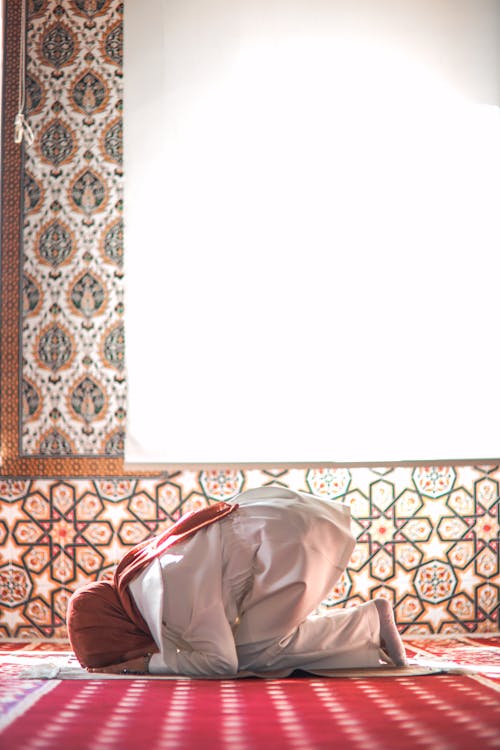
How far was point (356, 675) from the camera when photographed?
8.87 ft

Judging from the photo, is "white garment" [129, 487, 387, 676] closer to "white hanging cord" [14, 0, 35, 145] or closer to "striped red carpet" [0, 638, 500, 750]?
"striped red carpet" [0, 638, 500, 750]

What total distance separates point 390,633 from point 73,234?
2492 mm

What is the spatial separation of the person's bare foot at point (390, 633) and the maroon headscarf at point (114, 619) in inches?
23.3

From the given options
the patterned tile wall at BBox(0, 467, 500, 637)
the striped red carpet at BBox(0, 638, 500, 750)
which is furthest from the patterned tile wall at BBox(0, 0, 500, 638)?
the striped red carpet at BBox(0, 638, 500, 750)

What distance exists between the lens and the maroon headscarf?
2867mm

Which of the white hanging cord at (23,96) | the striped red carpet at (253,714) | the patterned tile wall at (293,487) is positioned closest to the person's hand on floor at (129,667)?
the striped red carpet at (253,714)

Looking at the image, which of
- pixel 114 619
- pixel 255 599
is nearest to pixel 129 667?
pixel 114 619

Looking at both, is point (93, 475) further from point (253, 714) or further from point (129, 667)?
point (253, 714)

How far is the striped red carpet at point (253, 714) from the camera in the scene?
167 cm

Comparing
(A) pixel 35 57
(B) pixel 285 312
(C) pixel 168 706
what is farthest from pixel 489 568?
(A) pixel 35 57

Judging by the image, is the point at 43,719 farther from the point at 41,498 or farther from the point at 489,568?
the point at 489,568

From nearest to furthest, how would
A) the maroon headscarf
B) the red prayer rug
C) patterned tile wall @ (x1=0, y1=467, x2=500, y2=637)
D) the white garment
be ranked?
the red prayer rug → the white garment → the maroon headscarf → patterned tile wall @ (x1=0, y1=467, x2=500, y2=637)

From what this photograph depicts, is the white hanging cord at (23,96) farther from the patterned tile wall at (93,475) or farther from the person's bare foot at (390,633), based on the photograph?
the person's bare foot at (390,633)

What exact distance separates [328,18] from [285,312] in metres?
1.51
